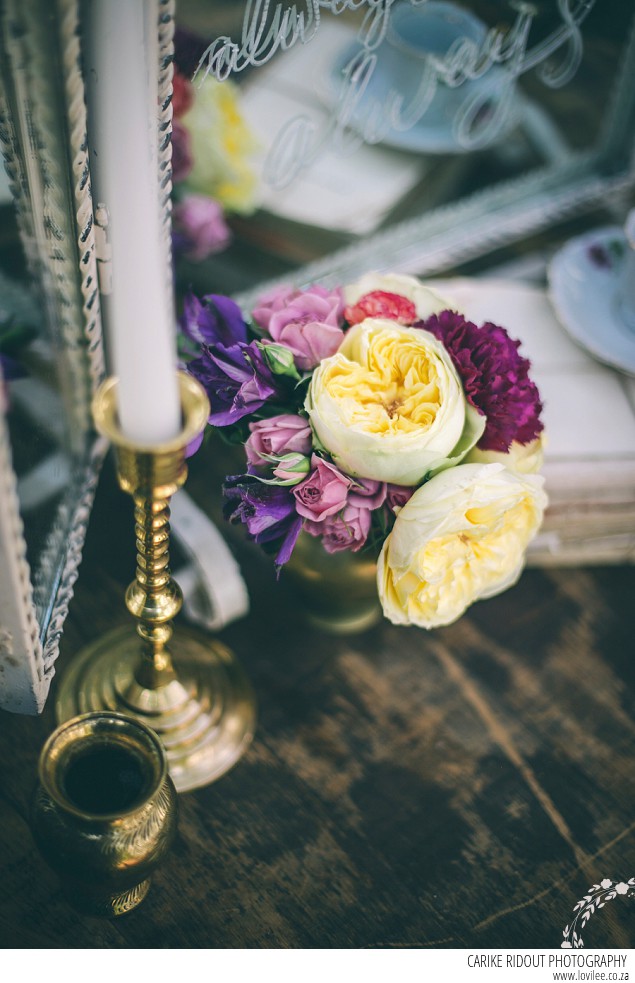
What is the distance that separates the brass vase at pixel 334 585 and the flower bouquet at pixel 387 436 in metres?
0.05

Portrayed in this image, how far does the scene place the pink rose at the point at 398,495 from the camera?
1.39 ft

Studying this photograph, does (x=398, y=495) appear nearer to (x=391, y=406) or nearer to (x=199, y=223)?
(x=391, y=406)

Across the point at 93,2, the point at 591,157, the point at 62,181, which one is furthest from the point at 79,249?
the point at 591,157

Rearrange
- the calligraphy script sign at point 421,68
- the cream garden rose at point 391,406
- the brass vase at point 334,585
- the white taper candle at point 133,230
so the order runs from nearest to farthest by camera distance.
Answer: the white taper candle at point 133,230 < the cream garden rose at point 391,406 < the brass vase at point 334,585 < the calligraphy script sign at point 421,68

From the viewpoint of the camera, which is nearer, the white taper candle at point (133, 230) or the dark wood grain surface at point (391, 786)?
the white taper candle at point (133, 230)

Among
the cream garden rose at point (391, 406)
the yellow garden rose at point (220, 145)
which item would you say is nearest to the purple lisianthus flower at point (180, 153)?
the yellow garden rose at point (220, 145)

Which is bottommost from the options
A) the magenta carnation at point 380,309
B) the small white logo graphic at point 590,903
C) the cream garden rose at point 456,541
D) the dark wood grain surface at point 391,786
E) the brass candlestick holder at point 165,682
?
the small white logo graphic at point 590,903

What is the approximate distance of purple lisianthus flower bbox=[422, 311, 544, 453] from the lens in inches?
16.4

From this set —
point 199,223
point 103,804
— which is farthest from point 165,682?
point 199,223

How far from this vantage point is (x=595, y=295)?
2.12ft

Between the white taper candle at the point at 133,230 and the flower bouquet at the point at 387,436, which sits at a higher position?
the white taper candle at the point at 133,230

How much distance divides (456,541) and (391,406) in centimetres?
7

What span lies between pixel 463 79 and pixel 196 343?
0.31 m

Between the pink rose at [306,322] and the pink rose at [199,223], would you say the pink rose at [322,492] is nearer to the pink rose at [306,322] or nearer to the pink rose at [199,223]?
the pink rose at [306,322]
